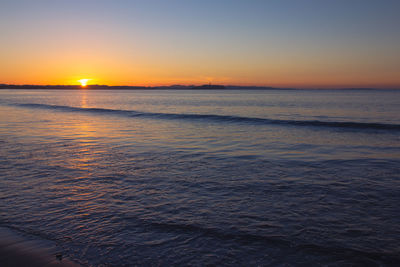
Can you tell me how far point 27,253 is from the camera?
4.62 metres

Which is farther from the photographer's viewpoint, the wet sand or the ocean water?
the ocean water

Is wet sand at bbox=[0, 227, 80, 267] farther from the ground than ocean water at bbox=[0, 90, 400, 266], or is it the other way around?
ocean water at bbox=[0, 90, 400, 266]

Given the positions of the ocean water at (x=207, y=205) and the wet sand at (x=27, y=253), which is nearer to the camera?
the wet sand at (x=27, y=253)

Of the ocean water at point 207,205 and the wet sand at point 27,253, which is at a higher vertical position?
the ocean water at point 207,205

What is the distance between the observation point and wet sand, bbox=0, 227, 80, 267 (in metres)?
4.35

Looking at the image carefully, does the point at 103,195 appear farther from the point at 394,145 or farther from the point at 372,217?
the point at 394,145

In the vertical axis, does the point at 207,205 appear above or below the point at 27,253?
above

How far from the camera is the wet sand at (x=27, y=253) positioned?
171 inches

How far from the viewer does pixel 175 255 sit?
15.0ft

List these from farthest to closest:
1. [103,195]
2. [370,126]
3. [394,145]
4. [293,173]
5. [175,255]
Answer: [370,126]
[394,145]
[293,173]
[103,195]
[175,255]

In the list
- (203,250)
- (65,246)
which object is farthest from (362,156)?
(65,246)

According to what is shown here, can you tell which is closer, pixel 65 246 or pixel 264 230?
pixel 65 246

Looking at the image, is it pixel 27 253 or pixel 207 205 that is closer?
pixel 27 253

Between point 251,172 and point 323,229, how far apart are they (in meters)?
4.20
